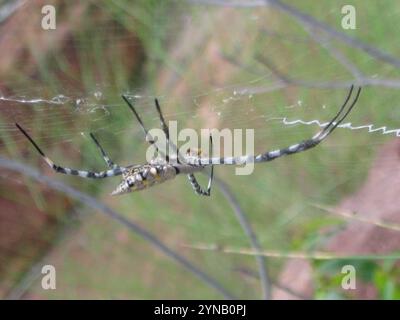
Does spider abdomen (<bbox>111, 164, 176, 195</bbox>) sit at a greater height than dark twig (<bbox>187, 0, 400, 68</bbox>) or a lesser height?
lesser

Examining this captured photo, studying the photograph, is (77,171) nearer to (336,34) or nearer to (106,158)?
(106,158)

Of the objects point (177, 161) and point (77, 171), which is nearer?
point (177, 161)

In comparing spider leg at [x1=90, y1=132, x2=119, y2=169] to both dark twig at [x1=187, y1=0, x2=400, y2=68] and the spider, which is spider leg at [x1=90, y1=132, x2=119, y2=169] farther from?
dark twig at [x1=187, y1=0, x2=400, y2=68]

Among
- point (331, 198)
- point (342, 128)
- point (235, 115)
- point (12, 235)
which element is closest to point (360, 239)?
point (331, 198)

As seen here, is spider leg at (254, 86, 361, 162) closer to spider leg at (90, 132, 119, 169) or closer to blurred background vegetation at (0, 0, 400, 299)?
blurred background vegetation at (0, 0, 400, 299)

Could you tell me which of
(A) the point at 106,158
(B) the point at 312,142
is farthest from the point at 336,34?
(A) the point at 106,158

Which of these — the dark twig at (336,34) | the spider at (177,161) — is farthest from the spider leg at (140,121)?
the dark twig at (336,34)

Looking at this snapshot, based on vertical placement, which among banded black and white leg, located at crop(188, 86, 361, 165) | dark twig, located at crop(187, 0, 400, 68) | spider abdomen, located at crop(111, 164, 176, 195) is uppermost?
dark twig, located at crop(187, 0, 400, 68)

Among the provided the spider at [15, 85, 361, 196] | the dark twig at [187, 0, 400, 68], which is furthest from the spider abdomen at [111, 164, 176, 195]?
the dark twig at [187, 0, 400, 68]

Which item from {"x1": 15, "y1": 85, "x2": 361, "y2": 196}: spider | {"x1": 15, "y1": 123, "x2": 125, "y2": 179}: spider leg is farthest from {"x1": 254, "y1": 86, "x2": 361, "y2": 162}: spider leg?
{"x1": 15, "y1": 123, "x2": 125, "y2": 179}: spider leg

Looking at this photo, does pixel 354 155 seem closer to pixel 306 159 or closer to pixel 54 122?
pixel 306 159
